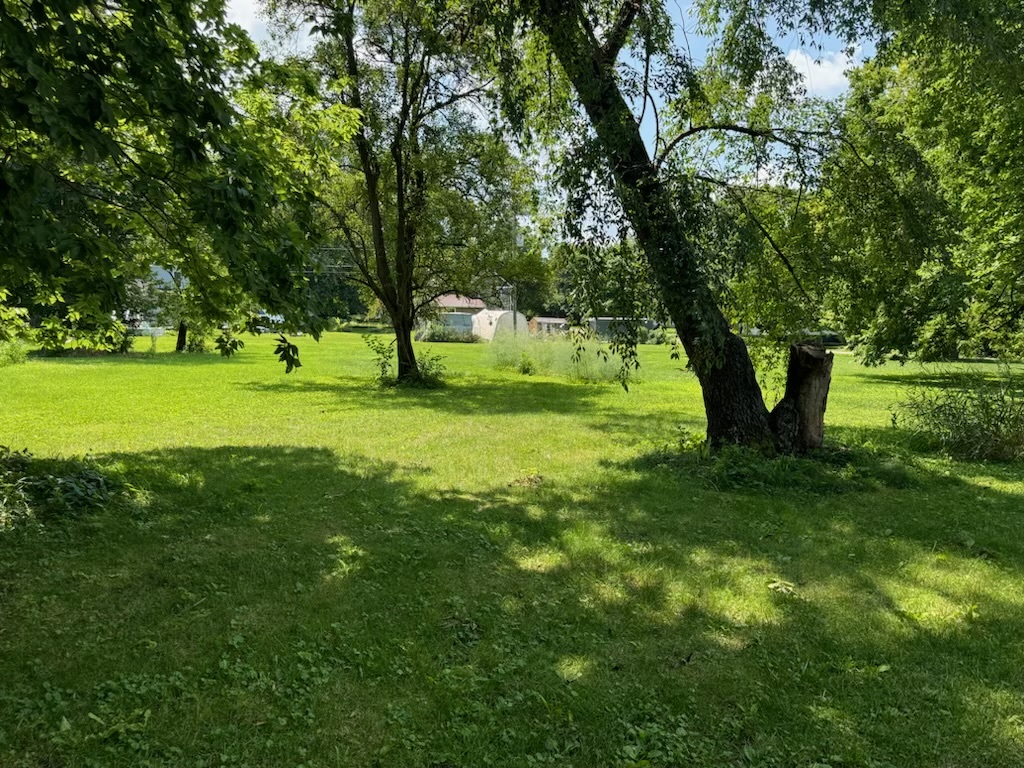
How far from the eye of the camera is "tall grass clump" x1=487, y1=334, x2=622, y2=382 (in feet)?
64.3

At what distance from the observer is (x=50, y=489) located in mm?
5332

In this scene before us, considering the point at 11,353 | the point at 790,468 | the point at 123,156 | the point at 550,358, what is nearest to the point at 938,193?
the point at 790,468

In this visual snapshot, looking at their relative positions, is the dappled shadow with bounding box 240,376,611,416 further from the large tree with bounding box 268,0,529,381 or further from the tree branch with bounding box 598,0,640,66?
the tree branch with bounding box 598,0,640,66

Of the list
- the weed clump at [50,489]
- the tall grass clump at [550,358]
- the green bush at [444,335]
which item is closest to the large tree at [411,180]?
the tall grass clump at [550,358]

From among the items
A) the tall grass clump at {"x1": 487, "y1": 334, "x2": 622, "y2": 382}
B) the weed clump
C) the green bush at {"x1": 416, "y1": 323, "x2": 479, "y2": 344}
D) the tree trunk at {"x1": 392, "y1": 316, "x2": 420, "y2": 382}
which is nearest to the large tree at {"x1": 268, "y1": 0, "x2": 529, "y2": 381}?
the tree trunk at {"x1": 392, "y1": 316, "x2": 420, "y2": 382}

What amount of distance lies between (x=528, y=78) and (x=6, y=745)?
8130 mm

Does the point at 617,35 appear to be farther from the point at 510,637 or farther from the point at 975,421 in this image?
the point at 975,421

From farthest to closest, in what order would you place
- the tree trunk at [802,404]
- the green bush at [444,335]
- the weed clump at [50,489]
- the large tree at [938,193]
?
the green bush at [444,335], the tree trunk at [802,404], the large tree at [938,193], the weed clump at [50,489]

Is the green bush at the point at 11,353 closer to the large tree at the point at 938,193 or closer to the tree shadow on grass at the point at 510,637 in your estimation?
the tree shadow on grass at the point at 510,637

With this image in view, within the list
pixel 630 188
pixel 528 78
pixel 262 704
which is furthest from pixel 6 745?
pixel 528 78

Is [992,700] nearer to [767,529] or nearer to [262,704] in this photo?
[767,529]

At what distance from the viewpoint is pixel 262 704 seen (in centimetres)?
279

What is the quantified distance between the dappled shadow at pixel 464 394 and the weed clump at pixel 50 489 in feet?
22.9

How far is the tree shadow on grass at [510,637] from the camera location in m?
2.60
